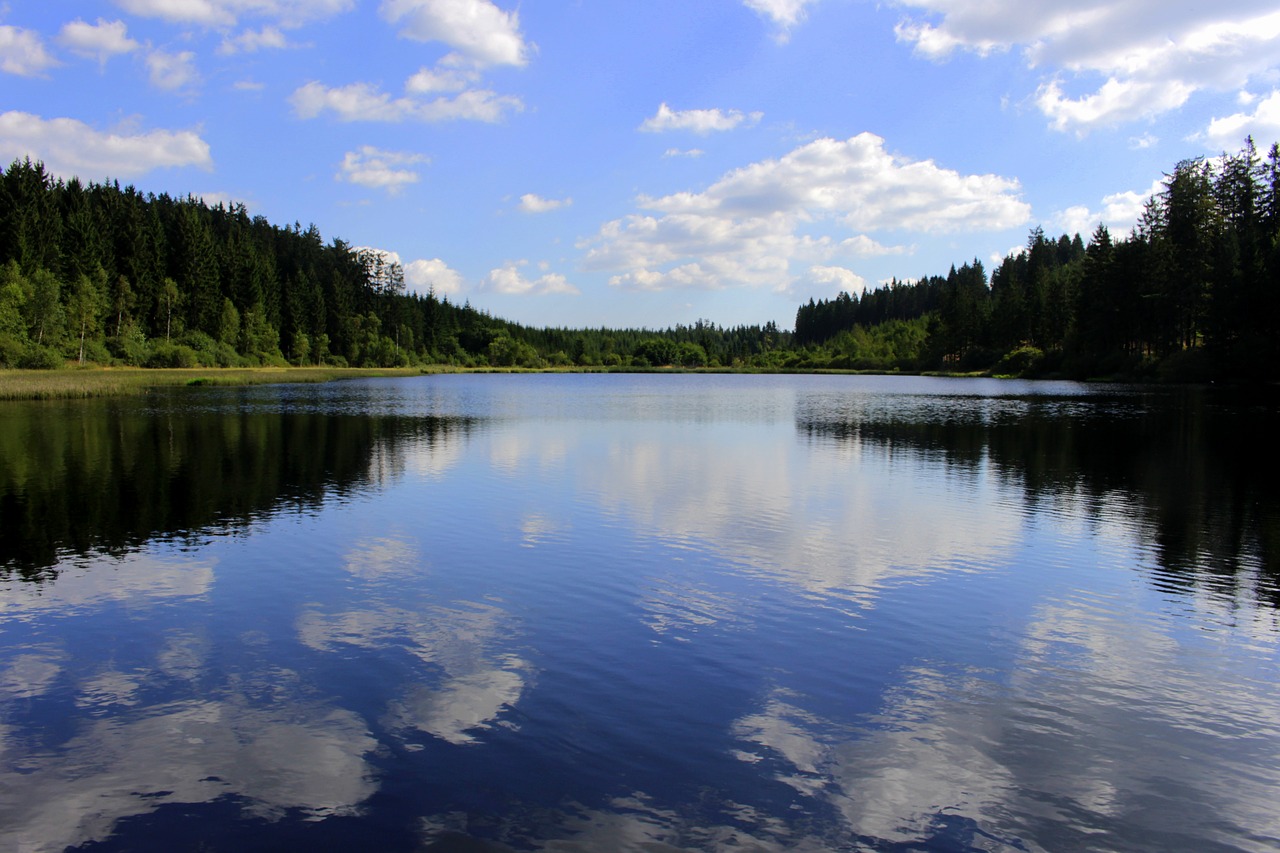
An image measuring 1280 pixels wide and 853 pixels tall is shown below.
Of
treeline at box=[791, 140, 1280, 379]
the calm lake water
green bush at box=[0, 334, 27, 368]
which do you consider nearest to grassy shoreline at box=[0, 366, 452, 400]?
green bush at box=[0, 334, 27, 368]

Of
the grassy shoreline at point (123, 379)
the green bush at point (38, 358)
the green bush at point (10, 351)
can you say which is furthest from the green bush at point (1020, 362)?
the green bush at point (10, 351)

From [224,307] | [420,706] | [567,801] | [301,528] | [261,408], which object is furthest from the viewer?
[224,307]

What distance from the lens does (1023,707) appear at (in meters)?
8.97

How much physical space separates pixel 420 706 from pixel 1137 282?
10702cm

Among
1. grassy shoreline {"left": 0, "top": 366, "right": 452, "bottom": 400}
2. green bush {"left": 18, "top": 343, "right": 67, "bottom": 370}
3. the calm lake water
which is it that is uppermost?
green bush {"left": 18, "top": 343, "right": 67, "bottom": 370}

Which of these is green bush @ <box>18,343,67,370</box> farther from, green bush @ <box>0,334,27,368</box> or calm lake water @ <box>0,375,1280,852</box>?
calm lake water @ <box>0,375,1280,852</box>

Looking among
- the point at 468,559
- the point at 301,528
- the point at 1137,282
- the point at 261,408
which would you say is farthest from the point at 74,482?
the point at 1137,282

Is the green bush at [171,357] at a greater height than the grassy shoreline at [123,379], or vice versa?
the green bush at [171,357]

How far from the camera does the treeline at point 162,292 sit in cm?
8619

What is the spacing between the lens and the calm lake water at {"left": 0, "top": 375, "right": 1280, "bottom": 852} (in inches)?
269

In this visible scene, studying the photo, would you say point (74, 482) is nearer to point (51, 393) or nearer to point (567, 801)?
point (567, 801)

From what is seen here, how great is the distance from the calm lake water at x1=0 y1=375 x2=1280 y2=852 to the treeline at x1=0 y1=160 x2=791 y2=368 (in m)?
77.2

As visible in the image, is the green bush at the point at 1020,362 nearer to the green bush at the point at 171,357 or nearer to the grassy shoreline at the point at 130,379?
the grassy shoreline at the point at 130,379

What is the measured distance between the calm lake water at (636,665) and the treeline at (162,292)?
3038 inches
